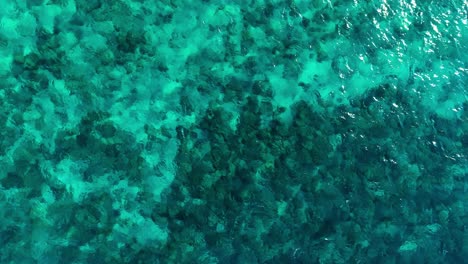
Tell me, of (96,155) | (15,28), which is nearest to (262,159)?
(96,155)

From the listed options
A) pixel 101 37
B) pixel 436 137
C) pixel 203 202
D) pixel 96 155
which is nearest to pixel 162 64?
pixel 101 37

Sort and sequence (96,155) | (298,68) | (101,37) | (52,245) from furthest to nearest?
(298,68), (101,37), (96,155), (52,245)

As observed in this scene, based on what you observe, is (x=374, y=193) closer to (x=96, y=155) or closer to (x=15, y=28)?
(x=96, y=155)

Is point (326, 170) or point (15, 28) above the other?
point (15, 28)

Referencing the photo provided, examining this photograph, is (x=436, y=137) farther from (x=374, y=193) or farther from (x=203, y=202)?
(x=203, y=202)

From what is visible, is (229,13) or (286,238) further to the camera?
(229,13)

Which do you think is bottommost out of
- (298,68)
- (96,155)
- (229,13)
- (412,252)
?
(412,252)

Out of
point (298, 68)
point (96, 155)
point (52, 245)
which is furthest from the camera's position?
point (298, 68)
